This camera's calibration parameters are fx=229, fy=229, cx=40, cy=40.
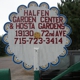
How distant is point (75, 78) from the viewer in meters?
5.52

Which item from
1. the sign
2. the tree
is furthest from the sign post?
the tree

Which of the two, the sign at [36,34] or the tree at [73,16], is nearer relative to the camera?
the sign at [36,34]

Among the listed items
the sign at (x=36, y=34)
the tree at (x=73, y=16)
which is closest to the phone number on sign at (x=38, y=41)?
the sign at (x=36, y=34)

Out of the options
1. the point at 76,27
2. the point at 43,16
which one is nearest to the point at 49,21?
the point at 43,16

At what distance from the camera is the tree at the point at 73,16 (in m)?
13.0

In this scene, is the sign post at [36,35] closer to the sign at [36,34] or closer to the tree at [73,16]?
the sign at [36,34]

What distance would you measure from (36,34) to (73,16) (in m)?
9.95

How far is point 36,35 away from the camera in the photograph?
3.89m

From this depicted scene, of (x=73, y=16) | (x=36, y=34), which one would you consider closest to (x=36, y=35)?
(x=36, y=34)

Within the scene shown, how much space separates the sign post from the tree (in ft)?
29.4

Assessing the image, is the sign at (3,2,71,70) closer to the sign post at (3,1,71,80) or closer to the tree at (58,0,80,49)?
the sign post at (3,1,71,80)

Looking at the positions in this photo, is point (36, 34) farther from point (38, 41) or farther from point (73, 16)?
point (73, 16)

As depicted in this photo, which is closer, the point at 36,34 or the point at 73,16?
the point at 36,34

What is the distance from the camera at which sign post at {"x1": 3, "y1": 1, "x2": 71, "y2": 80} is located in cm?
389
